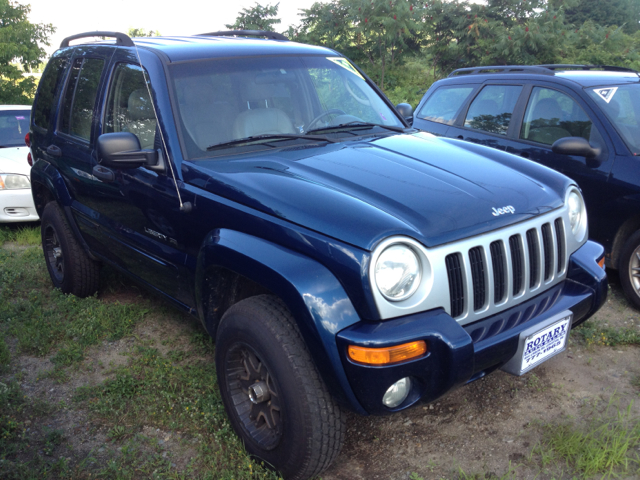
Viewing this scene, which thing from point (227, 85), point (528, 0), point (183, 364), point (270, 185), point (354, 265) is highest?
point (528, 0)

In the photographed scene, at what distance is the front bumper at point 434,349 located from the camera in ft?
6.79

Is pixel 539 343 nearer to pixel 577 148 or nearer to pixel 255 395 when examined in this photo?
pixel 255 395

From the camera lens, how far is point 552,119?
15.3 ft

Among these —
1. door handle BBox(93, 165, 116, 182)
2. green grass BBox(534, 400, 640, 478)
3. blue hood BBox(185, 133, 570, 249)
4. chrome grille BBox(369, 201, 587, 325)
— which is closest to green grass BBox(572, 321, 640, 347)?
green grass BBox(534, 400, 640, 478)

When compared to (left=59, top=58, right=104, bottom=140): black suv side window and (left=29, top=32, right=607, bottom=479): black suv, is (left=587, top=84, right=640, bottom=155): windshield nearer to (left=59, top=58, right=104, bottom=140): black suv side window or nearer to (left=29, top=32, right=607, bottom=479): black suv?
(left=29, top=32, right=607, bottom=479): black suv

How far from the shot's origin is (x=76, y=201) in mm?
4105

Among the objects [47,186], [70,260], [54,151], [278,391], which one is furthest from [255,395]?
[47,186]

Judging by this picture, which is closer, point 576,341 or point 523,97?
point 576,341

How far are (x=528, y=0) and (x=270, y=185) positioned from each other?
43.8 feet

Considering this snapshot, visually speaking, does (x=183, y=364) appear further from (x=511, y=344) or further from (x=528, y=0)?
(x=528, y=0)

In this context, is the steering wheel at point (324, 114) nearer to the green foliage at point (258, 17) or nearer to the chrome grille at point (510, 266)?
the chrome grille at point (510, 266)

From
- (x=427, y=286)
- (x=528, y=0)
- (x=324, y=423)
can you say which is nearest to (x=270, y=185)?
(x=427, y=286)

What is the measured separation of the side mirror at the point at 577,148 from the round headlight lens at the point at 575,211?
1.39 meters

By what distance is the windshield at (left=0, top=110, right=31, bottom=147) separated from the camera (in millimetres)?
7594
